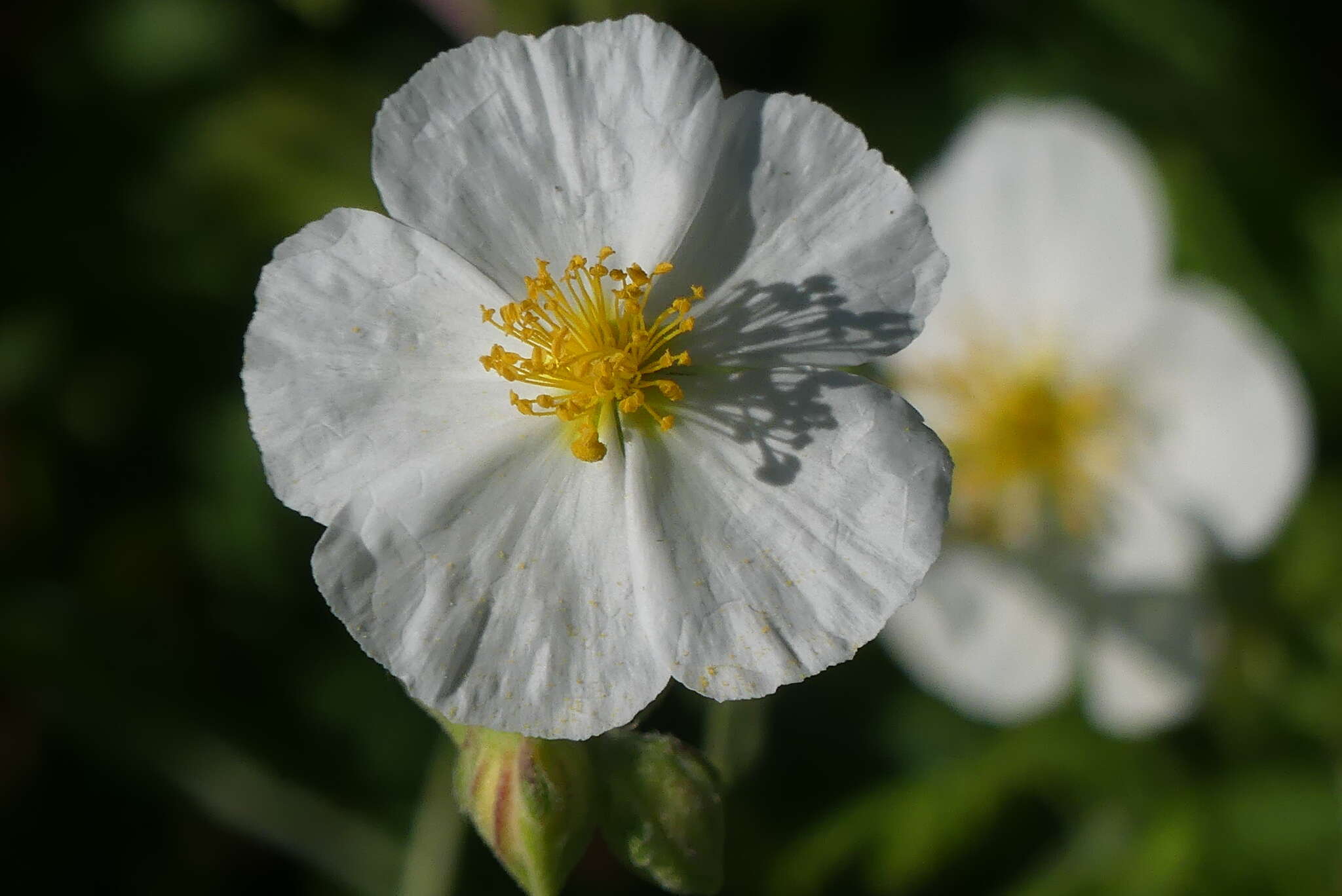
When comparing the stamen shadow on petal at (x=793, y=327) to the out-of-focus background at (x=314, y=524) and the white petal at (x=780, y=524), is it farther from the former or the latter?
the out-of-focus background at (x=314, y=524)

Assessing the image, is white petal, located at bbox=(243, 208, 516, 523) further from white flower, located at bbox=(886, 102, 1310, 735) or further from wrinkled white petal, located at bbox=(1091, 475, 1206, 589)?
wrinkled white petal, located at bbox=(1091, 475, 1206, 589)

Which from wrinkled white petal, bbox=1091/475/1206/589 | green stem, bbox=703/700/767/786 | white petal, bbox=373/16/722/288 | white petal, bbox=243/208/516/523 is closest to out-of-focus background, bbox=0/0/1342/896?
wrinkled white petal, bbox=1091/475/1206/589

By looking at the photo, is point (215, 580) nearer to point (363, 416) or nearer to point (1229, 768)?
point (363, 416)

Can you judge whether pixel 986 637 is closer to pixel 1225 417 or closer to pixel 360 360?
pixel 1225 417

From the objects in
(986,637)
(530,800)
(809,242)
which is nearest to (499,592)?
(530,800)

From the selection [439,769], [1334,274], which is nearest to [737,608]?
[439,769]

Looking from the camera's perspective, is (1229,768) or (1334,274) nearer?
(1229,768)
